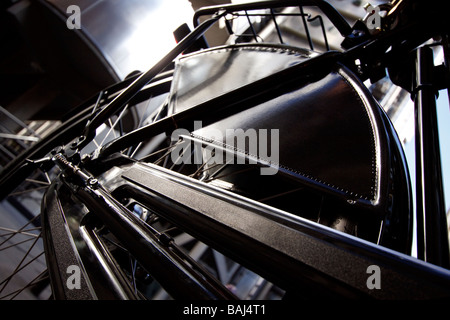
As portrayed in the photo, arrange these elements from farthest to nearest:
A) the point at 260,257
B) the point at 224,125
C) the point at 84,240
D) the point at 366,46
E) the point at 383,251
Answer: the point at 224,125 < the point at 366,46 < the point at 84,240 < the point at 260,257 < the point at 383,251

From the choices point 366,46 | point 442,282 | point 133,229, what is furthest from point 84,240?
point 366,46

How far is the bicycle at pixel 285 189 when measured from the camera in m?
0.73

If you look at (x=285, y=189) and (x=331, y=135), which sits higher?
(x=331, y=135)

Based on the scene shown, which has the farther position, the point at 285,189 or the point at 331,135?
the point at 285,189

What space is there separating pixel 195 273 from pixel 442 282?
69 centimetres

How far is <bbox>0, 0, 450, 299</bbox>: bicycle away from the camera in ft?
2.38

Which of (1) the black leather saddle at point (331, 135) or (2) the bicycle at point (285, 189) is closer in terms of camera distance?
(2) the bicycle at point (285, 189)

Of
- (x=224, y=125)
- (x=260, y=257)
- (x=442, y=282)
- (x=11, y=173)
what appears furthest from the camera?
(x=11, y=173)

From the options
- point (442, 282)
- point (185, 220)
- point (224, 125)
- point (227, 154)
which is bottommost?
point (185, 220)

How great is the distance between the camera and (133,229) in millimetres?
1140

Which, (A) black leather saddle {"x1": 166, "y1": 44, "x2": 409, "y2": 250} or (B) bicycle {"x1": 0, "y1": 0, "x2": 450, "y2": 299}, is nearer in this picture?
(B) bicycle {"x1": 0, "y1": 0, "x2": 450, "y2": 299}

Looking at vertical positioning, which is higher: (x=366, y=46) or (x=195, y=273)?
(x=366, y=46)

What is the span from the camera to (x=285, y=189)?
1.80m

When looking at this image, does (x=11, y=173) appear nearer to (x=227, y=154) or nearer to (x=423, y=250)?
(x=227, y=154)
